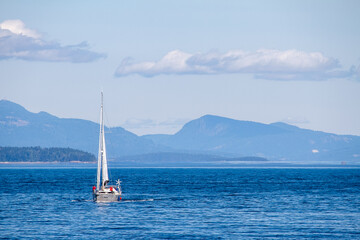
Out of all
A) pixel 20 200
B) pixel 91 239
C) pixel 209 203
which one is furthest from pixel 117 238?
pixel 20 200

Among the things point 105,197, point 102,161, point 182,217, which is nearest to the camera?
point 182,217

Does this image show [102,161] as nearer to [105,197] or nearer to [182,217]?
[105,197]

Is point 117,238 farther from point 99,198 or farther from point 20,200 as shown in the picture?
point 20,200

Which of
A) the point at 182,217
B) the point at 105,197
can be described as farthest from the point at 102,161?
the point at 182,217

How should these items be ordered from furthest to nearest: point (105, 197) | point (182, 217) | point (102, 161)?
point (102, 161) < point (105, 197) < point (182, 217)

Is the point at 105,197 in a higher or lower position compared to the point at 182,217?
higher

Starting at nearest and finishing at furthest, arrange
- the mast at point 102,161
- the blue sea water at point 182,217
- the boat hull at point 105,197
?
the blue sea water at point 182,217 → the mast at point 102,161 → the boat hull at point 105,197

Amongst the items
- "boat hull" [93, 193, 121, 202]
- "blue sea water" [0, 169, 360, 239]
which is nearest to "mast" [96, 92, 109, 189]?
"boat hull" [93, 193, 121, 202]

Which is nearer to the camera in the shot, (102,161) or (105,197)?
(105,197)

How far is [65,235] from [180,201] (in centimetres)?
4163

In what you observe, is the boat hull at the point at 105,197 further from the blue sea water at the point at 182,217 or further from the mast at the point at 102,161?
the mast at the point at 102,161

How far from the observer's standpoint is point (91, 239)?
2584 inches

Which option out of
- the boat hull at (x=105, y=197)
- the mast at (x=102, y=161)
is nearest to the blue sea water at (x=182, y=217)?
the boat hull at (x=105, y=197)

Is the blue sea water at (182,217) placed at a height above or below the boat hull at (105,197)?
below
